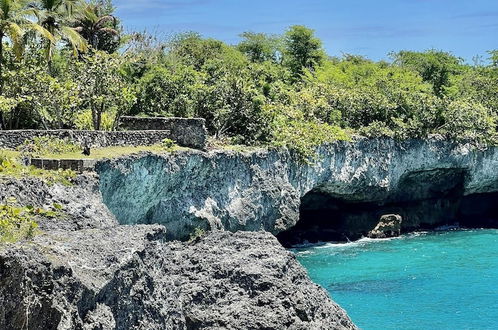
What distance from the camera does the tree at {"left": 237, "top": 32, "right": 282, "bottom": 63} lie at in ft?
216

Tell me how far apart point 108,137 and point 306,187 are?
16.3m

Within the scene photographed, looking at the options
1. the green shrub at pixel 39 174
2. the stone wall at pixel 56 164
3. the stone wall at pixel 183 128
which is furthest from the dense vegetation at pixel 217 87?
the green shrub at pixel 39 174

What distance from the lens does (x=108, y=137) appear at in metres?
27.3

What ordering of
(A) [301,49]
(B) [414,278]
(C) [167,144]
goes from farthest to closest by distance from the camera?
(A) [301,49], (B) [414,278], (C) [167,144]

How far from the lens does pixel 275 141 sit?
37688mm

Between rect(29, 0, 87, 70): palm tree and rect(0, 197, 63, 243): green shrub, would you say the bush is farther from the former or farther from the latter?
rect(0, 197, 63, 243): green shrub

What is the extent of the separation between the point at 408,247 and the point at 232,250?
30.0 m

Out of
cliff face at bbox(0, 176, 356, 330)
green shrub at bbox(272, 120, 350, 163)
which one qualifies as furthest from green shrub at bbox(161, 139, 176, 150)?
cliff face at bbox(0, 176, 356, 330)

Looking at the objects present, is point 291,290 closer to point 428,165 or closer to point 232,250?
point 232,250

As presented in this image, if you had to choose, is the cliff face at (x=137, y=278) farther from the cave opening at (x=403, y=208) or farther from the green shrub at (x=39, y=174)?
the cave opening at (x=403, y=208)

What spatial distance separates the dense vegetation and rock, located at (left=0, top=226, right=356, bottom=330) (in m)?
15.3

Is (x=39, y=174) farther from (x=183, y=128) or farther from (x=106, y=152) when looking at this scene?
(x=183, y=128)

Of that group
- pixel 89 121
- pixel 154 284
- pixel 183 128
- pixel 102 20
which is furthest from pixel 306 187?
pixel 154 284

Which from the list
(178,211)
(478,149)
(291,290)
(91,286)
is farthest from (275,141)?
(91,286)
